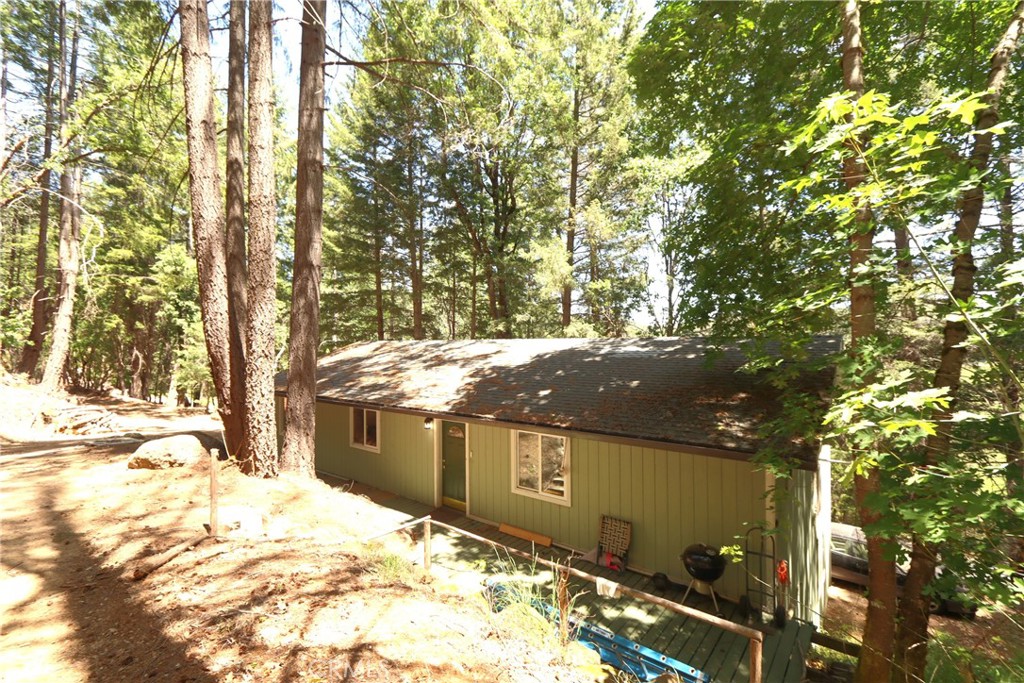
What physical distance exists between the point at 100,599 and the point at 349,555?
2.04 metres

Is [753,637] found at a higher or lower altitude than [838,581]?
higher

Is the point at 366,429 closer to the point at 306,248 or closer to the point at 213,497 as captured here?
the point at 306,248

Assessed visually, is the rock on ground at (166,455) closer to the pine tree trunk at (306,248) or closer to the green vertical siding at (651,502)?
the pine tree trunk at (306,248)

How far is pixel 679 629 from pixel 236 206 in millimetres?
9612

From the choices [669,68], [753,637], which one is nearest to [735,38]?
[669,68]

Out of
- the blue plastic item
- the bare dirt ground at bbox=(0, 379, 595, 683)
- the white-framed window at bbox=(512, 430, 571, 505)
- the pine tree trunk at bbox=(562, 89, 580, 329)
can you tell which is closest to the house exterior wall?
the white-framed window at bbox=(512, 430, 571, 505)

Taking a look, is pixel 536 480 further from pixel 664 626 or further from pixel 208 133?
pixel 208 133

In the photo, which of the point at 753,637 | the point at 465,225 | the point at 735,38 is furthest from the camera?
the point at 465,225

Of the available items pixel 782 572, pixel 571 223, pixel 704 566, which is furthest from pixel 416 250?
pixel 782 572

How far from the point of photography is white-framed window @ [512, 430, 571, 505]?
24.3ft

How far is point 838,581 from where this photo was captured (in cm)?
870

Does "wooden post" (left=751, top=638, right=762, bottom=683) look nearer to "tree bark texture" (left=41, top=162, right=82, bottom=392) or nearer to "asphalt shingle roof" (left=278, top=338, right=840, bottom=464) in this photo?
"asphalt shingle roof" (left=278, top=338, right=840, bottom=464)

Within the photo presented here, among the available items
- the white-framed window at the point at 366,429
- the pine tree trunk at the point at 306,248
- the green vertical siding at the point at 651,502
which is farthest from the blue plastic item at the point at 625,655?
the white-framed window at the point at 366,429

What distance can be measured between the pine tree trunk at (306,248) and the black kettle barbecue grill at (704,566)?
6241 mm
